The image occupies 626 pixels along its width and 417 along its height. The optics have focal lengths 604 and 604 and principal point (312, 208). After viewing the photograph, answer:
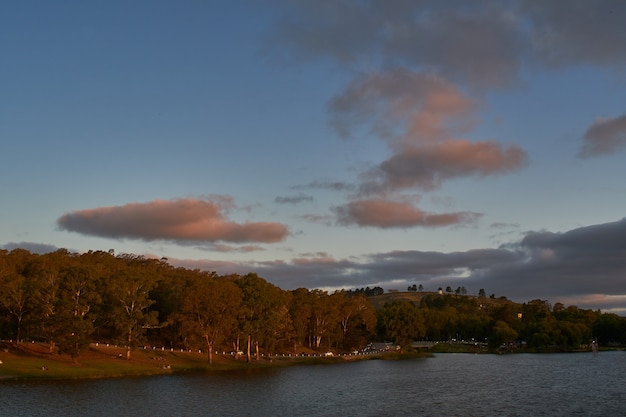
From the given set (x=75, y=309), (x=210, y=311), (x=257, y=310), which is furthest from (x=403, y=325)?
(x=75, y=309)

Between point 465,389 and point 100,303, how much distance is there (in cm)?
7018

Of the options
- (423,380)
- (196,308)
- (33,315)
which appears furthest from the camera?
(196,308)

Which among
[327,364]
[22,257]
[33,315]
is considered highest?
[22,257]

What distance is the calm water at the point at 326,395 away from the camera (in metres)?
64.6

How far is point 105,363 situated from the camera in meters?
111

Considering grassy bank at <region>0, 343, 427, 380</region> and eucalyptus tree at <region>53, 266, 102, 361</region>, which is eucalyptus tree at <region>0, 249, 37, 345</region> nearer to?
eucalyptus tree at <region>53, 266, 102, 361</region>

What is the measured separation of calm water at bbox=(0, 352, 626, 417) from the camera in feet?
212

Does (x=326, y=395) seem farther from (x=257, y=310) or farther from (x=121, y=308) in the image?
(x=257, y=310)

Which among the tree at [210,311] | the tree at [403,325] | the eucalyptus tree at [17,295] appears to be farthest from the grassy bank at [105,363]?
the tree at [403,325]

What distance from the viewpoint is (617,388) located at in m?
86.6

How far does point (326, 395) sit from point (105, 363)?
167 ft

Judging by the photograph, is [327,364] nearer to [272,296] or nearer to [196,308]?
[272,296]

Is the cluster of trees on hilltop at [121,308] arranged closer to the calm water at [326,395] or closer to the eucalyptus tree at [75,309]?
the eucalyptus tree at [75,309]

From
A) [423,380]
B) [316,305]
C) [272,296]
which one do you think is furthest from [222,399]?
[316,305]
